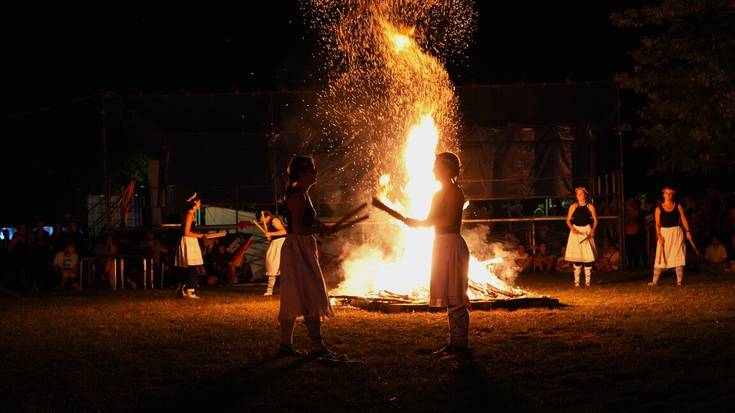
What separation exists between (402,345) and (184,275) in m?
8.17

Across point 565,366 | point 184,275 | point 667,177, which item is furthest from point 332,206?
point 667,177

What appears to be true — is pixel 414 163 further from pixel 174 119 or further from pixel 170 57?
pixel 170 57

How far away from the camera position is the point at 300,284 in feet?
27.5

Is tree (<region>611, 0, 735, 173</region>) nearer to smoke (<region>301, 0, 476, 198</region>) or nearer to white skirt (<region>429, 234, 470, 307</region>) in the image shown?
smoke (<region>301, 0, 476, 198</region>)

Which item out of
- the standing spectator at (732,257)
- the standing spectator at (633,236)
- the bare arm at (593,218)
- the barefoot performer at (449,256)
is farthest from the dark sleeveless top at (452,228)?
the standing spectator at (633,236)

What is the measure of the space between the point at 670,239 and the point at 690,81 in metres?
7.78

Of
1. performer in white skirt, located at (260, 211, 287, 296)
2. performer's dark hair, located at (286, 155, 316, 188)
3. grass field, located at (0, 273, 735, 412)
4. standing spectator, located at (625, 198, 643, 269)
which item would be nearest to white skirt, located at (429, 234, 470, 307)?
grass field, located at (0, 273, 735, 412)

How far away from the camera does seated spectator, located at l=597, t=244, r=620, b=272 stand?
2120 cm

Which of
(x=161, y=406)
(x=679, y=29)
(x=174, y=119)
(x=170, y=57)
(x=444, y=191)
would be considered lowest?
(x=161, y=406)

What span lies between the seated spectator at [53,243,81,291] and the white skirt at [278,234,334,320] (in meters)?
13.1

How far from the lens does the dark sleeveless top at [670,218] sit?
52.5 ft

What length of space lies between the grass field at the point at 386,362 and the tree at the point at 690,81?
31.3 ft

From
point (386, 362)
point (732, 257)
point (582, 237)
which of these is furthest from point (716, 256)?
point (386, 362)

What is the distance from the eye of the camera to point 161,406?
21.7 feet
